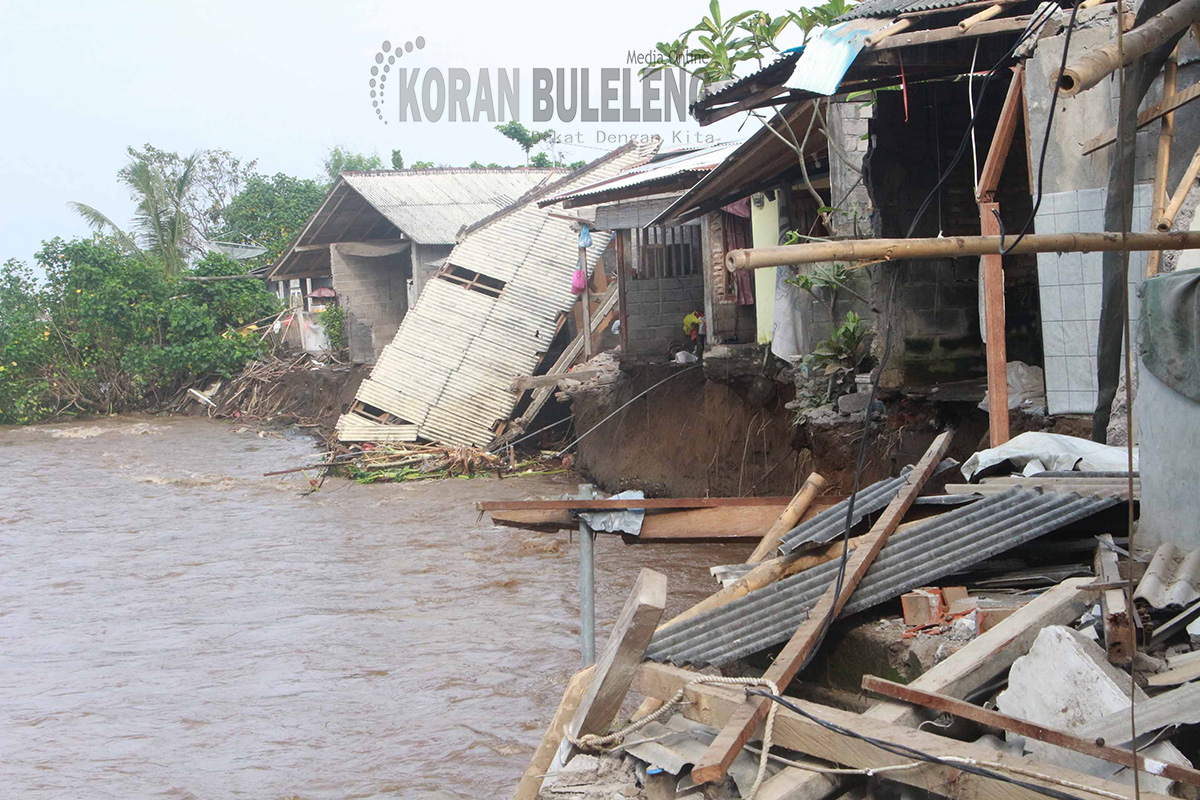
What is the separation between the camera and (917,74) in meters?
7.79

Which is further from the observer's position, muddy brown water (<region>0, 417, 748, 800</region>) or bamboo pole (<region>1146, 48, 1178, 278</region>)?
muddy brown water (<region>0, 417, 748, 800</region>)

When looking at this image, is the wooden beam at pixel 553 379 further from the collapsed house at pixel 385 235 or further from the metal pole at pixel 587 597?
the metal pole at pixel 587 597

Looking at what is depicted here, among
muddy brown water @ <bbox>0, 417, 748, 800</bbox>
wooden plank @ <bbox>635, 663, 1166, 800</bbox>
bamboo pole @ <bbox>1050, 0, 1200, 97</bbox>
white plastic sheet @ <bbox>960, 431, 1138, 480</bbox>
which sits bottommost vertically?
muddy brown water @ <bbox>0, 417, 748, 800</bbox>

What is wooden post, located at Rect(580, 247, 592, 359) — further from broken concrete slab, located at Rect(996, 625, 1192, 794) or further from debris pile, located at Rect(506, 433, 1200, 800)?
broken concrete slab, located at Rect(996, 625, 1192, 794)

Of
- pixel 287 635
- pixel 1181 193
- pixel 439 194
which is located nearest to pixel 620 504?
pixel 1181 193

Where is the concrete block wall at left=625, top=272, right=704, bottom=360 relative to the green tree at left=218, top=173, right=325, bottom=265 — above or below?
below

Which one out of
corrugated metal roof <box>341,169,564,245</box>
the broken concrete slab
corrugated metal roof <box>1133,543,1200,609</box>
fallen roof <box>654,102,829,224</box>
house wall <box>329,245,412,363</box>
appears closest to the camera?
the broken concrete slab

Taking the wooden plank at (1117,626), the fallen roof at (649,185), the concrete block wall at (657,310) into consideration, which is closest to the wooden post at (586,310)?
the concrete block wall at (657,310)

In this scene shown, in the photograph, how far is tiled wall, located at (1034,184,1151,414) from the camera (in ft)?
20.4

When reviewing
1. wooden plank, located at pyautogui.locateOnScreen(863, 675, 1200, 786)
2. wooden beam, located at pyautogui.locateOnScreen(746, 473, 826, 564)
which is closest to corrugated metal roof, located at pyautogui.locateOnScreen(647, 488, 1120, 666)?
wooden beam, located at pyautogui.locateOnScreen(746, 473, 826, 564)

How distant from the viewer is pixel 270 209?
35.8m

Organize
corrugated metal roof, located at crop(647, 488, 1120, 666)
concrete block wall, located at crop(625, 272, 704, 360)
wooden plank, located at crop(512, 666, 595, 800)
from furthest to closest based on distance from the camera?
concrete block wall, located at crop(625, 272, 704, 360)
corrugated metal roof, located at crop(647, 488, 1120, 666)
wooden plank, located at crop(512, 666, 595, 800)

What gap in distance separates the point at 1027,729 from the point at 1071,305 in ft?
14.1

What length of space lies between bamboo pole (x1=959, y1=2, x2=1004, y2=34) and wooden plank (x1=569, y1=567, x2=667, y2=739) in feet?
13.9
